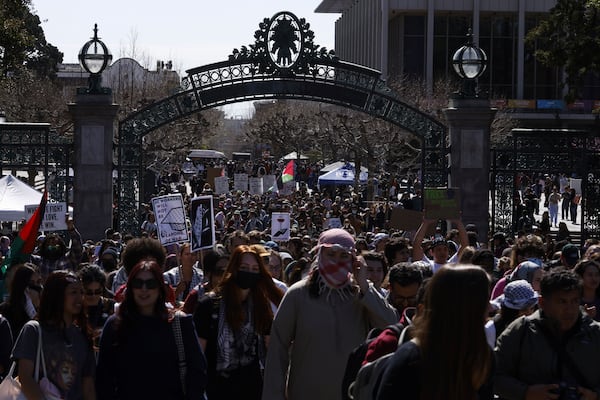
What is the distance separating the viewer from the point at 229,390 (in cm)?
745

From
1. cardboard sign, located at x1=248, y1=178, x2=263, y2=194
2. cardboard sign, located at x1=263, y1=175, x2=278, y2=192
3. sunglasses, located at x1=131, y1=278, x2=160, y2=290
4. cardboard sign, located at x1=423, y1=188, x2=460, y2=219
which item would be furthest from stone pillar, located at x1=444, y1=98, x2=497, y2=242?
cardboard sign, located at x1=263, y1=175, x2=278, y2=192

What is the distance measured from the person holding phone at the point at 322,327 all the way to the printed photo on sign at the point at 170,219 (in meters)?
7.78

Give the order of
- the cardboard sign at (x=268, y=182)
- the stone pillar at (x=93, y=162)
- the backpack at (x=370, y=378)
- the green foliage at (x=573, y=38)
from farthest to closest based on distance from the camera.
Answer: the cardboard sign at (x=268, y=182) → the green foliage at (x=573, y=38) → the stone pillar at (x=93, y=162) → the backpack at (x=370, y=378)

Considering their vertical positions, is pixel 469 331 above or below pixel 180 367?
above

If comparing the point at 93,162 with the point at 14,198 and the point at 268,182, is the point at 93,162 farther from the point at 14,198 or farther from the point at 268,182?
the point at 268,182

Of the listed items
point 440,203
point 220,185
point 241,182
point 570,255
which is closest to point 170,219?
point 440,203

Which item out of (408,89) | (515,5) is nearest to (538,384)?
(408,89)

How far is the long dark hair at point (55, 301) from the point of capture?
282 inches

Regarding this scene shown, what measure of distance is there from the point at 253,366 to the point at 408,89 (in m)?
53.2

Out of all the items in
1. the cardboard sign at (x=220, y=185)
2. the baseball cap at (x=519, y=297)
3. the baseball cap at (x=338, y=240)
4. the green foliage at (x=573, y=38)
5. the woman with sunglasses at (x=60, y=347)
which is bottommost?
the woman with sunglasses at (x=60, y=347)

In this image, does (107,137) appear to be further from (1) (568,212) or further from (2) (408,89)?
(2) (408,89)

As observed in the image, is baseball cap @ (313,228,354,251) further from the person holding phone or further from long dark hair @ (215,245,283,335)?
long dark hair @ (215,245,283,335)

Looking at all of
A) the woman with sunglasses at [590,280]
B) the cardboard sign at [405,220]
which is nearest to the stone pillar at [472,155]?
the cardboard sign at [405,220]

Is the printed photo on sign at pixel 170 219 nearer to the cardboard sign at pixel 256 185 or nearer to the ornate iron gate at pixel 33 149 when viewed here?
the ornate iron gate at pixel 33 149
